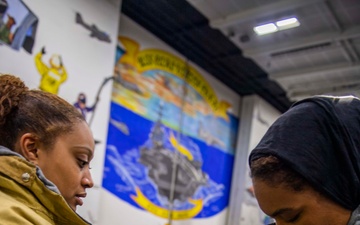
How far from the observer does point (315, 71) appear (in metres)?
4.27

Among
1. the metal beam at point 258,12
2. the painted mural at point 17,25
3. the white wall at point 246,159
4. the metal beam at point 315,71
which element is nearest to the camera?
the painted mural at point 17,25

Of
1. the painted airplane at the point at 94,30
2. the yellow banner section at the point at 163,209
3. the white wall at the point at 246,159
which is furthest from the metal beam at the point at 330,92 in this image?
the painted airplane at the point at 94,30

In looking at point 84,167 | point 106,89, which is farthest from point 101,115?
point 84,167

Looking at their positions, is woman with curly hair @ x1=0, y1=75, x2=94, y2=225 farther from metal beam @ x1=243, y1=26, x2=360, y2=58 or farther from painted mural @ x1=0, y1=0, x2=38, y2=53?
metal beam @ x1=243, y1=26, x2=360, y2=58

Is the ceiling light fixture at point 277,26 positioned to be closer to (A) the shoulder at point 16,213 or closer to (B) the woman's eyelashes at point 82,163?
(B) the woman's eyelashes at point 82,163

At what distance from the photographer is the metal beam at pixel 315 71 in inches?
161

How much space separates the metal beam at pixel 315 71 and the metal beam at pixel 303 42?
20.5 inches

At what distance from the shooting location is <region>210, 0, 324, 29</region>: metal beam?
3.13 meters

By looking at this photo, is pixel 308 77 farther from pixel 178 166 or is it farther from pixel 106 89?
pixel 106 89

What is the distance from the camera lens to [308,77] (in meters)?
4.54

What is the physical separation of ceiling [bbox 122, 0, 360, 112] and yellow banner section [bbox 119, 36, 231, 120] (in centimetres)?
16

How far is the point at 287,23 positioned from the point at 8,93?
2.99 m

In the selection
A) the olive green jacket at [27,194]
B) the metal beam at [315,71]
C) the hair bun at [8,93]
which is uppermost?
the metal beam at [315,71]

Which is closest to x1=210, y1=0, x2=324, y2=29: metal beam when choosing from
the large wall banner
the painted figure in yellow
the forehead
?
the large wall banner
